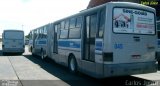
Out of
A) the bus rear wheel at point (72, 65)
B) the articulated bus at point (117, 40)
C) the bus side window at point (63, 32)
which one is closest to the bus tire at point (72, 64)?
the bus rear wheel at point (72, 65)

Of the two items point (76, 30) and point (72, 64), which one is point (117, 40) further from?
point (72, 64)

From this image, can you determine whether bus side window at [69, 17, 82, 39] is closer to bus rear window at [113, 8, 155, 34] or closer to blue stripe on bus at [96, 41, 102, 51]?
blue stripe on bus at [96, 41, 102, 51]

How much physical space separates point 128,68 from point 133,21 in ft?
5.79

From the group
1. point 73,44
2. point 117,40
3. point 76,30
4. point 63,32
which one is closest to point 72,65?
point 73,44

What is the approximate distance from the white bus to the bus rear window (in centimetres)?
1975

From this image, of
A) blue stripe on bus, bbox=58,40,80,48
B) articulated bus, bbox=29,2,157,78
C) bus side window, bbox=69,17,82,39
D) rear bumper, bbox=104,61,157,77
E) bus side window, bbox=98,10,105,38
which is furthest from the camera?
blue stripe on bus, bbox=58,40,80,48

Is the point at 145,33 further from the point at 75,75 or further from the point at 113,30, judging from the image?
the point at 75,75

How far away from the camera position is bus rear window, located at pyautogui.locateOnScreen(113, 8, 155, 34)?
31.8ft

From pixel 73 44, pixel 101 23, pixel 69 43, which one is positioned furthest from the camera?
pixel 69 43

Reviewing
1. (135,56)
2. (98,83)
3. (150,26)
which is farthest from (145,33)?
(98,83)

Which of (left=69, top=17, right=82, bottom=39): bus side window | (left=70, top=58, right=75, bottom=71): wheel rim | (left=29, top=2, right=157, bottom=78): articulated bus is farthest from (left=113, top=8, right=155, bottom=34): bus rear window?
(left=70, top=58, right=75, bottom=71): wheel rim

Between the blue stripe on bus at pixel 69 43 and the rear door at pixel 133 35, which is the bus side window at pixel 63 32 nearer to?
the blue stripe on bus at pixel 69 43

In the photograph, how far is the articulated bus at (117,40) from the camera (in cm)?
945

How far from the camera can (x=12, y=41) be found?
2784cm
